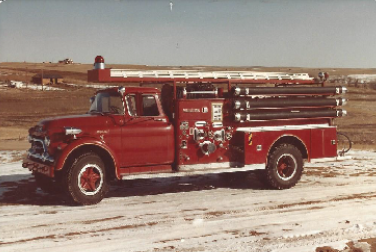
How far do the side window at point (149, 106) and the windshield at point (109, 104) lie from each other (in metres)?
0.46

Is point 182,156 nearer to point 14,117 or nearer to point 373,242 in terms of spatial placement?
point 373,242

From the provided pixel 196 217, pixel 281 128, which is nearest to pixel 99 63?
pixel 196 217

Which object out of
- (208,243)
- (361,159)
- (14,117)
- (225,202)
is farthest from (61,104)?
(208,243)

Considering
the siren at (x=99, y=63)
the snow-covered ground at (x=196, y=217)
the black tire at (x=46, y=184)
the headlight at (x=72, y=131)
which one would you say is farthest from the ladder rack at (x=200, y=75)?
the black tire at (x=46, y=184)

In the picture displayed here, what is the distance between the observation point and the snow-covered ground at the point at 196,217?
6188 millimetres

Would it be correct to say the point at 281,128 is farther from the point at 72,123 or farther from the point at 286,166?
the point at 72,123

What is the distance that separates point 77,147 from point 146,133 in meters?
1.40

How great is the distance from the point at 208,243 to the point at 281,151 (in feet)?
14.1

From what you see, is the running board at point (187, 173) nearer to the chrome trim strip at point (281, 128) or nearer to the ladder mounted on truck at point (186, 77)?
the chrome trim strip at point (281, 128)

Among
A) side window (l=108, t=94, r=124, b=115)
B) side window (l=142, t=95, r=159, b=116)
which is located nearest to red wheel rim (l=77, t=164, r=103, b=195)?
side window (l=108, t=94, r=124, b=115)

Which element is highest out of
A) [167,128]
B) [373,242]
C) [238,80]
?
[238,80]

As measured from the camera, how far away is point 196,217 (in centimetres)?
749

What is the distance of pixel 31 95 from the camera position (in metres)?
36.5

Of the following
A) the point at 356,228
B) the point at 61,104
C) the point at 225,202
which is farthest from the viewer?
the point at 61,104
